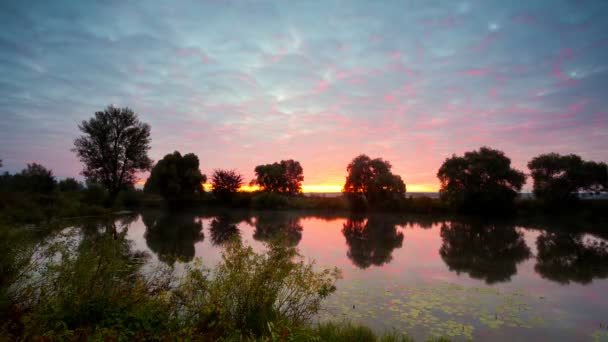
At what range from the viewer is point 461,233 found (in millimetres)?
21969

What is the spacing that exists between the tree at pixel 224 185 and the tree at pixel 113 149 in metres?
15.1

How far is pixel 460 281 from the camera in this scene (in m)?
9.88

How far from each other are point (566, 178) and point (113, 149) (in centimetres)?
5128

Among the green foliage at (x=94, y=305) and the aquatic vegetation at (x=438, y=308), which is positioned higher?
the green foliage at (x=94, y=305)

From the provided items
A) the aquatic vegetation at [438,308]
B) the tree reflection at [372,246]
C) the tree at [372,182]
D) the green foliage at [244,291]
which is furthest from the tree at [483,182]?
the green foliage at [244,291]

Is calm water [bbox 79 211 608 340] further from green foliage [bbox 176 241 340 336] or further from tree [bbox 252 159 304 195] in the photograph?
tree [bbox 252 159 304 195]

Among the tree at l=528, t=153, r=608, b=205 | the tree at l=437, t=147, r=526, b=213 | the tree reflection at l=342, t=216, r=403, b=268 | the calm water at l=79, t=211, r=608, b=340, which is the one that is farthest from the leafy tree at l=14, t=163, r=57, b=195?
the tree at l=528, t=153, r=608, b=205

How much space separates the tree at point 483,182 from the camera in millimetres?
34656

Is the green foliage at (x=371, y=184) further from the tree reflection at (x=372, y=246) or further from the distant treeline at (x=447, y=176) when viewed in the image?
the tree reflection at (x=372, y=246)

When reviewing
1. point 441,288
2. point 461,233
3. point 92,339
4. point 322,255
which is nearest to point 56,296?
Answer: point 92,339

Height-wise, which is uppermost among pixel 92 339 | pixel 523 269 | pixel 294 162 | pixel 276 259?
pixel 294 162

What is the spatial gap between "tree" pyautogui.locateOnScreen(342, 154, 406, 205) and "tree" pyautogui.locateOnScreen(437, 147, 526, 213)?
21.0 feet

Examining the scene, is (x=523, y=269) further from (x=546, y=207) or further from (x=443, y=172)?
(x=546, y=207)

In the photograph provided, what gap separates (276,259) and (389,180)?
37762 mm
